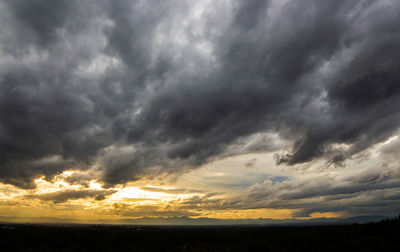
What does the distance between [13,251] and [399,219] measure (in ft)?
278

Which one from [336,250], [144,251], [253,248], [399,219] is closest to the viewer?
[336,250]

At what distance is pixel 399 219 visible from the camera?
2253 inches

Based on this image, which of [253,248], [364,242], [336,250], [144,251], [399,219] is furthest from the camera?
[399,219]

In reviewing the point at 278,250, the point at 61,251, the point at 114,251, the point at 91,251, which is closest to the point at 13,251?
the point at 61,251

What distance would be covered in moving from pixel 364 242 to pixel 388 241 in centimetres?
334

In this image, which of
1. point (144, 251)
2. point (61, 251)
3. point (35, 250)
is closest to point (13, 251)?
point (35, 250)

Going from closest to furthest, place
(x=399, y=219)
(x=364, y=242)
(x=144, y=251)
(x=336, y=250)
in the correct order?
(x=336, y=250)
(x=364, y=242)
(x=144, y=251)
(x=399, y=219)

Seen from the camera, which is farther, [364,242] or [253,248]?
[253,248]

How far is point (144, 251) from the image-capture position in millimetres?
49469

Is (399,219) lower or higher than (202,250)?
higher

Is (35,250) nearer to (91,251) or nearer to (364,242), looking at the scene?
(91,251)

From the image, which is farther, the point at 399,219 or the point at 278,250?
the point at 399,219

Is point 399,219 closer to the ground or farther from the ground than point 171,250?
farther from the ground

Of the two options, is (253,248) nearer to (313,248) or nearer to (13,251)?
(313,248)
